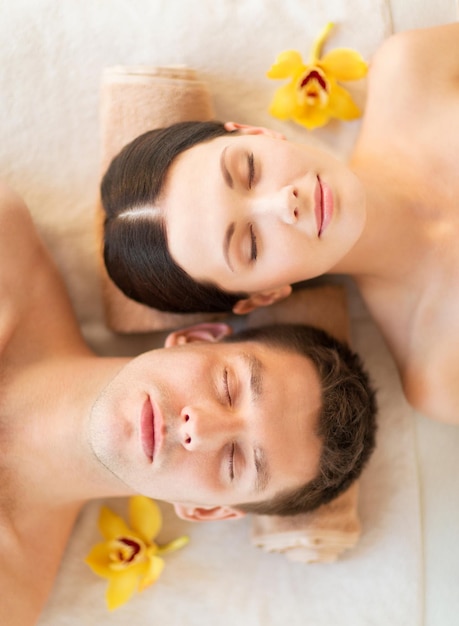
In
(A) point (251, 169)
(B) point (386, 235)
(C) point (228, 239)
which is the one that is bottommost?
(B) point (386, 235)

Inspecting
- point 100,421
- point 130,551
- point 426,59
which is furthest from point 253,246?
point 130,551

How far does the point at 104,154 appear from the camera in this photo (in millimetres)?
1491

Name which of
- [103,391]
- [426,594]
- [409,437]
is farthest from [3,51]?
[426,594]

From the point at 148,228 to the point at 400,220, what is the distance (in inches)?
23.1

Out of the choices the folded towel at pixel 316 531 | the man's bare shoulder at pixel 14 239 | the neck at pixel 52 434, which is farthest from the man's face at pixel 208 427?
the man's bare shoulder at pixel 14 239

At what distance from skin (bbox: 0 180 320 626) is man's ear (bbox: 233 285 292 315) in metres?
0.09

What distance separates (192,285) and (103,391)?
29cm

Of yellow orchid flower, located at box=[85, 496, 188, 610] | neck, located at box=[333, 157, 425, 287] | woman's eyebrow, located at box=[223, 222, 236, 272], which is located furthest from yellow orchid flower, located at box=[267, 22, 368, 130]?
yellow orchid flower, located at box=[85, 496, 188, 610]

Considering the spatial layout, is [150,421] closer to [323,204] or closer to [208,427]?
[208,427]

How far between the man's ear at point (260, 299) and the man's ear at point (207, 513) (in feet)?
1.48

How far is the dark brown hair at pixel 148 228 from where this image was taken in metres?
1.26

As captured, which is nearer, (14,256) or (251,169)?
(251,169)

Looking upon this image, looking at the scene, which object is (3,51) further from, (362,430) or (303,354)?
(362,430)

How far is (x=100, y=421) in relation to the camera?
1.17 meters
